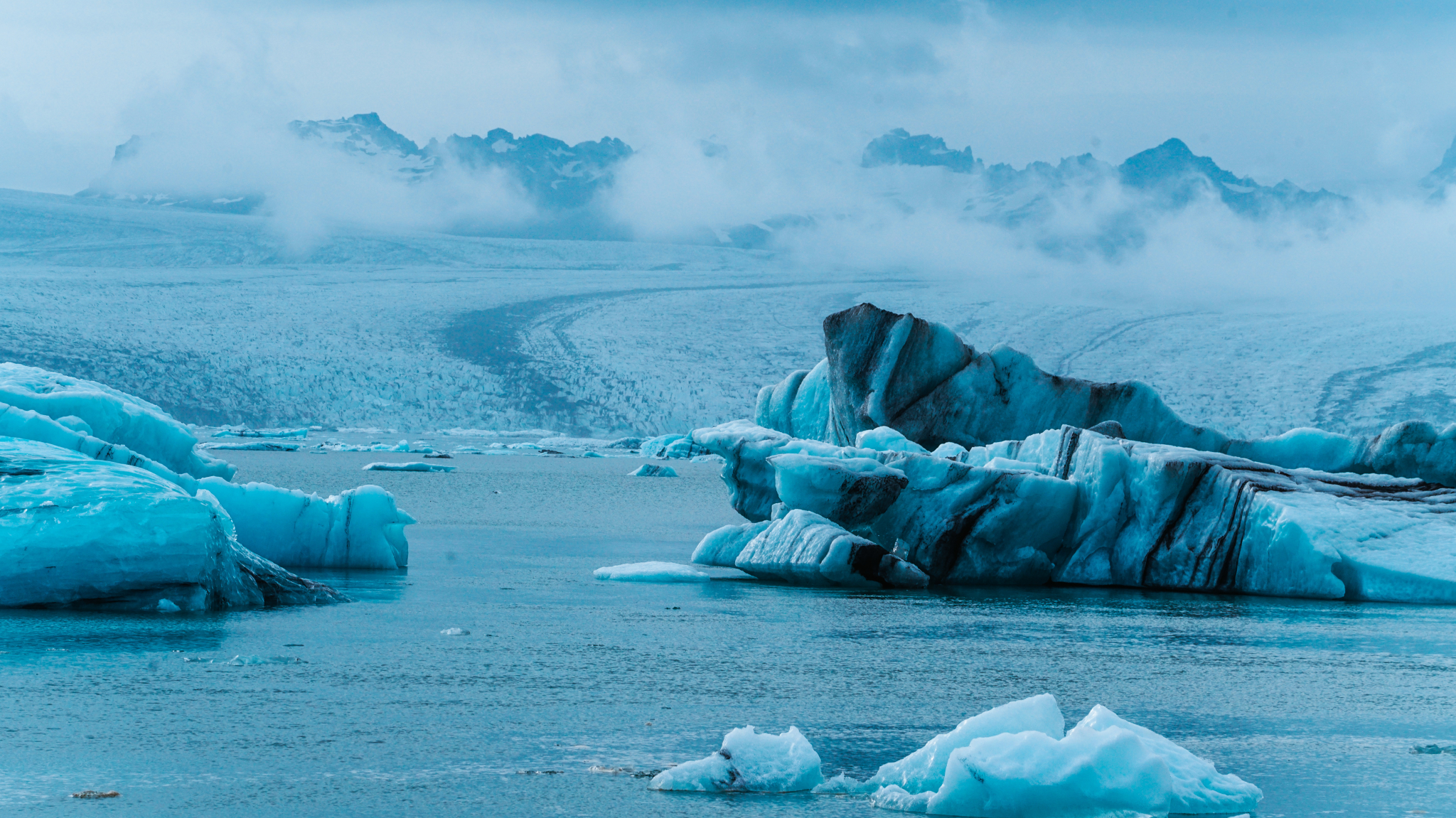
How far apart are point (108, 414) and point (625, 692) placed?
763 cm

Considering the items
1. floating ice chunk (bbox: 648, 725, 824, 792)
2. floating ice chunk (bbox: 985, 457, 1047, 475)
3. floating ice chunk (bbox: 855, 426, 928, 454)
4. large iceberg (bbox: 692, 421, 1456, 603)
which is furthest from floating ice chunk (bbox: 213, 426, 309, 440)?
floating ice chunk (bbox: 648, 725, 824, 792)

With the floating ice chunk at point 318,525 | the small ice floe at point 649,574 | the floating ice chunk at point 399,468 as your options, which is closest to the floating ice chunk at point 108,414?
the floating ice chunk at point 318,525

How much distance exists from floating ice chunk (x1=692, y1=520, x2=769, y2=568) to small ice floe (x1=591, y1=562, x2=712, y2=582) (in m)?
0.47

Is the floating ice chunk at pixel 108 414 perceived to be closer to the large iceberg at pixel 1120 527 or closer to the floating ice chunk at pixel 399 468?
the large iceberg at pixel 1120 527

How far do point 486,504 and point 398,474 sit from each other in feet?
24.0

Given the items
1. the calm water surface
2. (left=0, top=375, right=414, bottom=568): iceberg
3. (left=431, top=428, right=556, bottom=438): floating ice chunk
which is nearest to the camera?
the calm water surface

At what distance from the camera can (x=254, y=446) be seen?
32000mm

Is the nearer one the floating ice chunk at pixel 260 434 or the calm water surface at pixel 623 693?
the calm water surface at pixel 623 693

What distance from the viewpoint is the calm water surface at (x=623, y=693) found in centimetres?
407

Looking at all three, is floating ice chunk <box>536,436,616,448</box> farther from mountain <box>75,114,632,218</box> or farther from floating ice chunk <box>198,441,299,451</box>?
mountain <box>75,114,632,218</box>

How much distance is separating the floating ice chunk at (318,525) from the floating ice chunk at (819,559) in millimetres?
2624

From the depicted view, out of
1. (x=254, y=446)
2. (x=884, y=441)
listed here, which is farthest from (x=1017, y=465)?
(x=254, y=446)

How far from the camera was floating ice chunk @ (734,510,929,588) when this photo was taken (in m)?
10.3

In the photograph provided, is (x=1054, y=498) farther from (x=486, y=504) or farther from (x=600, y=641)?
(x=486, y=504)
